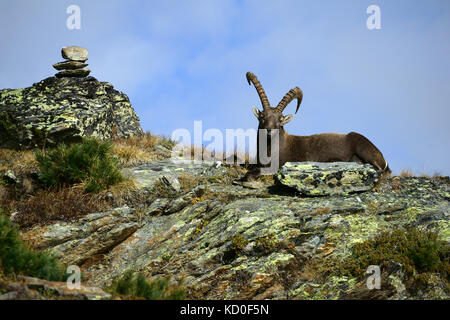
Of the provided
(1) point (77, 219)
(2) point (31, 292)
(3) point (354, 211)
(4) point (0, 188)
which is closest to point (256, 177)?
(3) point (354, 211)

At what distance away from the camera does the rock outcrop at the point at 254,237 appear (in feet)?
26.0

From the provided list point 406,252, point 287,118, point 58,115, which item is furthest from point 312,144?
point 58,115

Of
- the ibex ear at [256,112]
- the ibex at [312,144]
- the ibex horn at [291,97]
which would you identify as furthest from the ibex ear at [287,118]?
the ibex ear at [256,112]

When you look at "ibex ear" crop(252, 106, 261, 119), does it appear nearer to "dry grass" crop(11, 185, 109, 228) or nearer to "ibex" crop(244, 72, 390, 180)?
"ibex" crop(244, 72, 390, 180)

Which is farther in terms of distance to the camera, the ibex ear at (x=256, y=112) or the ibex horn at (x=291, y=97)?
the ibex horn at (x=291, y=97)

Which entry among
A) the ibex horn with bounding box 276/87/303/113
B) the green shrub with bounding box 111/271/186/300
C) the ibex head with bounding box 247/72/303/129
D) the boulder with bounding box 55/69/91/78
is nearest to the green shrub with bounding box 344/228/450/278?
the green shrub with bounding box 111/271/186/300

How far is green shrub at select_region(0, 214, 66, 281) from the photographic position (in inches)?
274

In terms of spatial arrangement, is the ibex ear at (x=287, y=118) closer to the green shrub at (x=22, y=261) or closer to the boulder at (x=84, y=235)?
the boulder at (x=84, y=235)

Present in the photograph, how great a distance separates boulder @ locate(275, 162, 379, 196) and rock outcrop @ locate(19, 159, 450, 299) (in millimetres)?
243

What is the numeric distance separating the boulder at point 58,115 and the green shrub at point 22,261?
26.7 feet

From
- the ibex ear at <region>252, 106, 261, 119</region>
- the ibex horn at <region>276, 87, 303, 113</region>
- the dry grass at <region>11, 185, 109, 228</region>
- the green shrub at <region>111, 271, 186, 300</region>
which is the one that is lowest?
the green shrub at <region>111, 271, 186, 300</region>

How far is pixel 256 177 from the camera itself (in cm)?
1345
